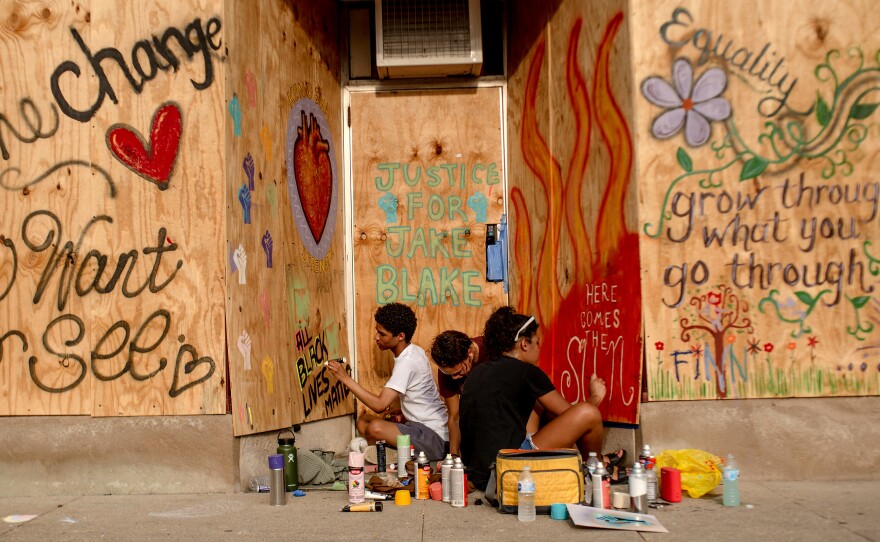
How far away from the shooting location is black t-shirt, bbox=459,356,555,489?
227 inches

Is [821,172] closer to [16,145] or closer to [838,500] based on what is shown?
[838,500]

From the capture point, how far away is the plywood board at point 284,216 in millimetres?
6312

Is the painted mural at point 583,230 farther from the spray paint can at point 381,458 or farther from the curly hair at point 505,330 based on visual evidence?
the spray paint can at point 381,458

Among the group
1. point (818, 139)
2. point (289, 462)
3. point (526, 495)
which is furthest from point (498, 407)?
point (818, 139)

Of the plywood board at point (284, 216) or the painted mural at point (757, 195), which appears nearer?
the painted mural at point (757, 195)

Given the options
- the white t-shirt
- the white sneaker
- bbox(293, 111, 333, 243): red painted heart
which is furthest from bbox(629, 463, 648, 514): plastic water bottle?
bbox(293, 111, 333, 243): red painted heart

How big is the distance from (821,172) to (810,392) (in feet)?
5.05

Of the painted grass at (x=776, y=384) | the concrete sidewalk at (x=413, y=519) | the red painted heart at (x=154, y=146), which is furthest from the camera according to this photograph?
the red painted heart at (x=154, y=146)

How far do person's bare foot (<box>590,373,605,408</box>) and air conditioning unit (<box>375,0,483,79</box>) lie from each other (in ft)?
10.7

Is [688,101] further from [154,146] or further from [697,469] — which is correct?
[154,146]

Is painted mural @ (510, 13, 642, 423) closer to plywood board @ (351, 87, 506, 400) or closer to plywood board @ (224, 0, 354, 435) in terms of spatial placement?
plywood board @ (351, 87, 506, 400)

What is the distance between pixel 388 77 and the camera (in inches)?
330

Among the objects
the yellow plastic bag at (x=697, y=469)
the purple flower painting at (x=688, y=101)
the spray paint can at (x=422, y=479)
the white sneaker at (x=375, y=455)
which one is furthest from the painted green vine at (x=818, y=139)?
the white sneaker at (x=375, y=455)

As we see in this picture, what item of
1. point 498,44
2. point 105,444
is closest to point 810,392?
point 498,44
